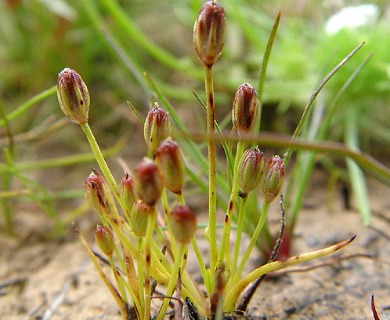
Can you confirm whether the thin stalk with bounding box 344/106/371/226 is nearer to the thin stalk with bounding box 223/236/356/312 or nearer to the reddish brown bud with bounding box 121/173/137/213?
the thin stalk with bounding box 223/236/356/312

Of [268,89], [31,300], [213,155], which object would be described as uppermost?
[268,89]

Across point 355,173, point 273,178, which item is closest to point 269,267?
point 273,178

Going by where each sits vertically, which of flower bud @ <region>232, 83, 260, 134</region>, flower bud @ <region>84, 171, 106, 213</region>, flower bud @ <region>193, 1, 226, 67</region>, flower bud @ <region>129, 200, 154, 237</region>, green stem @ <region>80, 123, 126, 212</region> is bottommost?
flower bud @ <region>129, 200, 154, 237</region>

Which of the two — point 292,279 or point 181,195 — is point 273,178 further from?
point 292,279

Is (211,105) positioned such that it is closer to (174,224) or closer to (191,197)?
(174,224)

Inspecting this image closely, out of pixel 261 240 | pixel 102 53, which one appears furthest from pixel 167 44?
pixel 261 240

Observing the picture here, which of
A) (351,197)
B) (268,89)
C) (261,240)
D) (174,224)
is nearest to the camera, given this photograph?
(174,224)

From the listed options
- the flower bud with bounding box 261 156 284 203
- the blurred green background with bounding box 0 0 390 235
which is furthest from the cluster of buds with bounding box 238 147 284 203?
the blurred green background with bounding box 0 0 390 235
